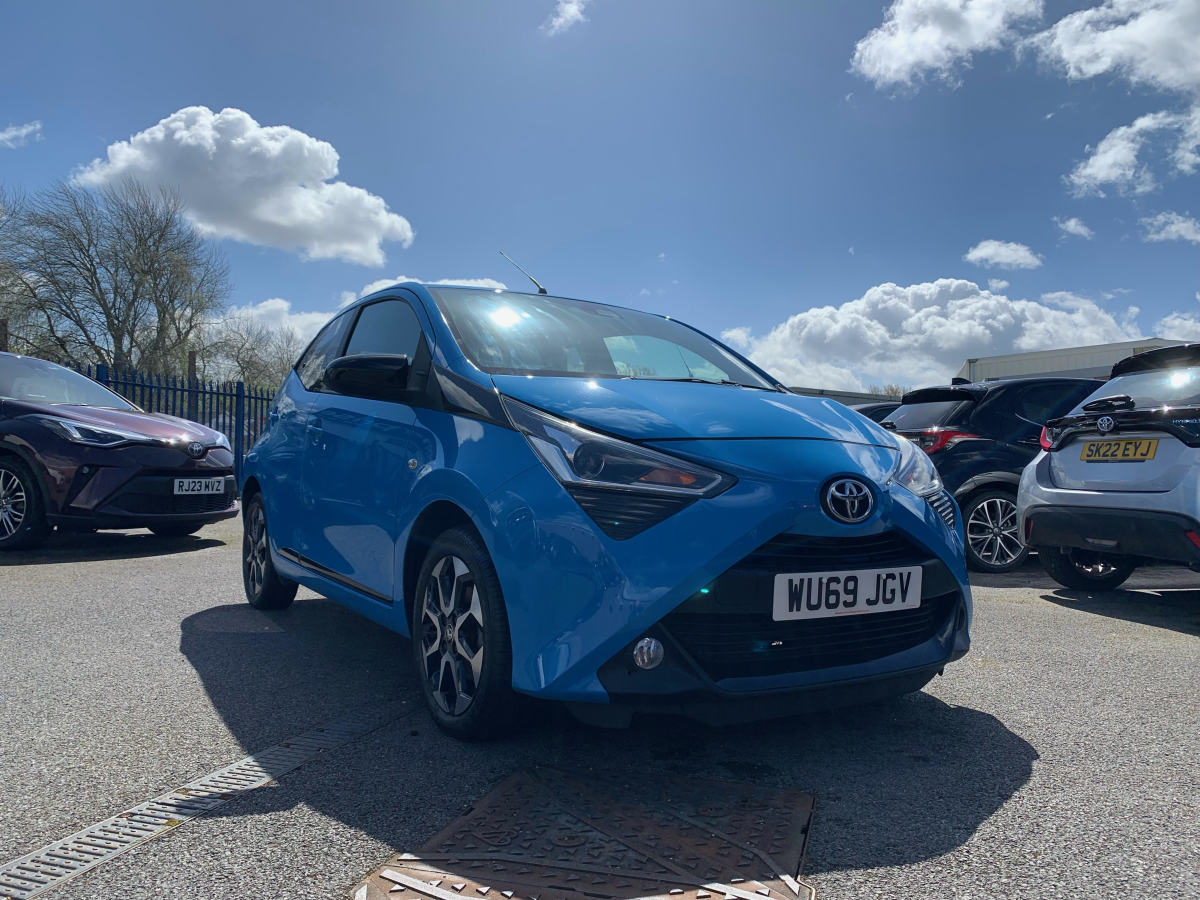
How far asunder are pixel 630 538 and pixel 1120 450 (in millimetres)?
3681

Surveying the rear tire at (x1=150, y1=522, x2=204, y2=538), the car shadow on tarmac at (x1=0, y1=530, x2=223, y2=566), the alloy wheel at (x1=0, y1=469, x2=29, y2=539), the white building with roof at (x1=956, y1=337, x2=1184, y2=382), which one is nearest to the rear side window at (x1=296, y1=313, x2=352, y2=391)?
the car shadow on tarmac at (x1=0, y1=530, x2=223, y2=566)

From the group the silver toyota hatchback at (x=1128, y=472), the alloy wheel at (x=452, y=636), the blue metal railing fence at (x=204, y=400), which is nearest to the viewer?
the alloy wheel at (x=452, y=636)

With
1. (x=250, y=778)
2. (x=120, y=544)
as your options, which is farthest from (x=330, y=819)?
(x=120, y=544)

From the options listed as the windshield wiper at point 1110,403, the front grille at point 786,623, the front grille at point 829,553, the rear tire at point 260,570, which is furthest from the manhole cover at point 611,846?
the windshield wiper at point 1110,403

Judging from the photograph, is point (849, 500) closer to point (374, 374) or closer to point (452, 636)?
point (452, 636)

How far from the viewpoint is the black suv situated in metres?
6.53

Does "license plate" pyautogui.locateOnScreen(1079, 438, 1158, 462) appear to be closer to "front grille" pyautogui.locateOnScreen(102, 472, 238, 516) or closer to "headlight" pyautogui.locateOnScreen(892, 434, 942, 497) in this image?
"headlight" pyautogui.locateOnScreen(892, 434, 942, 497)

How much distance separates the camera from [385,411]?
3.25m

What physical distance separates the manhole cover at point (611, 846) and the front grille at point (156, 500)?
534cm

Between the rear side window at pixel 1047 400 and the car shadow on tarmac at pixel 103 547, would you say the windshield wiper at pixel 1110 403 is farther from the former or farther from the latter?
the car shadow on tarmac at pixel 103 547

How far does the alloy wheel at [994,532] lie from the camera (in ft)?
21.5

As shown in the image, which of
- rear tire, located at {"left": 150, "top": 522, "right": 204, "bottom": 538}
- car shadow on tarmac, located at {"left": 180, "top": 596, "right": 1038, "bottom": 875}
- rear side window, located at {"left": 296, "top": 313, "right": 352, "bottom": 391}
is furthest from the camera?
rear tire, located at {"left": 150, "top": 522, "right": 204, "bottom": 538}

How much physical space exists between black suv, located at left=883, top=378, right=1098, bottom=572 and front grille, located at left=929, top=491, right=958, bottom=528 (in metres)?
3.72

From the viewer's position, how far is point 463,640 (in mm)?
2658
